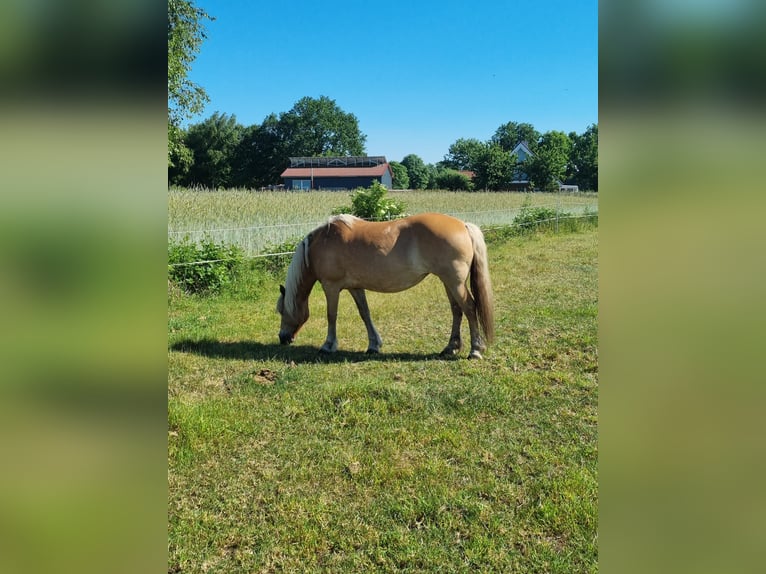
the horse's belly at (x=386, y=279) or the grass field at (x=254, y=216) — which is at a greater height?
the grass field at (x=254, y=216)

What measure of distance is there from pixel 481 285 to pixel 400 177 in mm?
62912

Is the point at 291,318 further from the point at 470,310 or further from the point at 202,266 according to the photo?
the point at 202,266

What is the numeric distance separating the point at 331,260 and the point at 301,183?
163 ft

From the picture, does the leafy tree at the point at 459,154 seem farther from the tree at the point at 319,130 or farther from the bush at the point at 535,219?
the bush at the point at 535,219

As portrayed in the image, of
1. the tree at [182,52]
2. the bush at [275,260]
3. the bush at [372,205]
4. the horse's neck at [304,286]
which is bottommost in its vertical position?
the horse's neck at [304,286]

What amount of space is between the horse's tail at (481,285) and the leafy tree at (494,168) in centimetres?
4456

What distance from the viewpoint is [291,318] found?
560 cm

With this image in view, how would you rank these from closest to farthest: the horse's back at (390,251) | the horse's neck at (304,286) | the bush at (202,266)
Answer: the horse's back at (390,251) → the horse's neck at (304,286) → the bush at (202,266)

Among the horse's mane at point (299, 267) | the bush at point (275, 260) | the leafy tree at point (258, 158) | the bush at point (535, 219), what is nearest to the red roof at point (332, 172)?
the leafy tree at point (258, 158)

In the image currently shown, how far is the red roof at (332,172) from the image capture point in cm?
5281

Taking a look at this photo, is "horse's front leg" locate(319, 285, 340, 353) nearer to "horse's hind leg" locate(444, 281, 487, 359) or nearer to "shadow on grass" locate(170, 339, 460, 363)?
"shadow on grass" locate(170, 339, 460, 363)

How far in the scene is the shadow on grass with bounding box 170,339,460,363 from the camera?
5.18 meters

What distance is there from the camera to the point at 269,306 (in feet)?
24.6
